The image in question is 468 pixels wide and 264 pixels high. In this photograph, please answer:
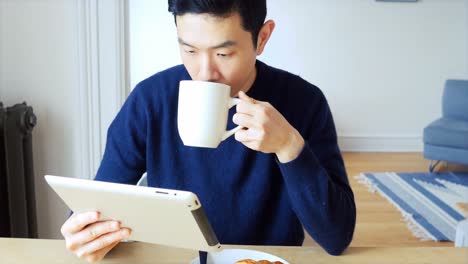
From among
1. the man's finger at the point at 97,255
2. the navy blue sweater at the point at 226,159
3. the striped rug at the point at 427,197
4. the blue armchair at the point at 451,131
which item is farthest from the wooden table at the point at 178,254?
the blue armchair at the point at 451,131

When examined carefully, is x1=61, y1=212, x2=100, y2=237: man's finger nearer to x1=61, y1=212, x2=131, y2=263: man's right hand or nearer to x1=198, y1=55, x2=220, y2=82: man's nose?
x1=61, y1=212, x2=131, y2=263: man's right hand

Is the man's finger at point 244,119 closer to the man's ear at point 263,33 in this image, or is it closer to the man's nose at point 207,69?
the man's nose at point 207,69

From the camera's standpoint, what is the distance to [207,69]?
78cm

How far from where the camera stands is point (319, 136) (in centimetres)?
97

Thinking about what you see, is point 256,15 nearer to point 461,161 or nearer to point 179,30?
point 179,30

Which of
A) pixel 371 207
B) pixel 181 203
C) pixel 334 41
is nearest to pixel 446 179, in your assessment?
pixel 371 207

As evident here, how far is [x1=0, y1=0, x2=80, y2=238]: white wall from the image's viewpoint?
1.36 m

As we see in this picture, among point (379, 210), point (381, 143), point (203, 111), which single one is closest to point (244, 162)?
point (203, 111)

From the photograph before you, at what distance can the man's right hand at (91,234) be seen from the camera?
0.71 metres

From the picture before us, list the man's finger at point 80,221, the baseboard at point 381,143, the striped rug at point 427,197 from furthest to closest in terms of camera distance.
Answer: the baseboard at point 381,143, the striped rug at point 427,197, the man's finger at point 80,221

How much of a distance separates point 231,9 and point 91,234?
16.8 inches

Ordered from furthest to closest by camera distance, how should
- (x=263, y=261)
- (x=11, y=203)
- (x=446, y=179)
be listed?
(x=446, y=179) → (x=11, y=203) → (x=263, y=261)

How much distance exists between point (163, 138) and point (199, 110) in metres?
0.34

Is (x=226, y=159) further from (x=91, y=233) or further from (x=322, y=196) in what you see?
(x=91, y=233)
